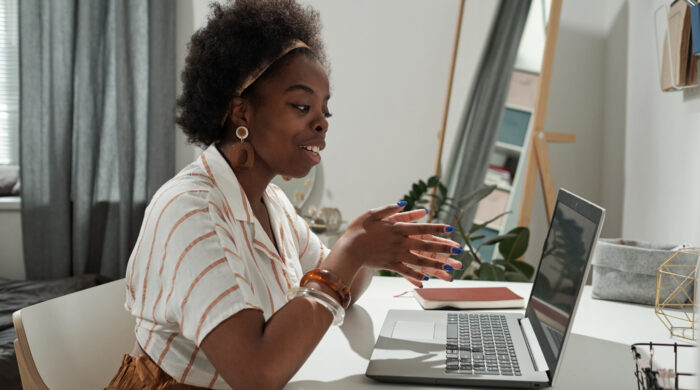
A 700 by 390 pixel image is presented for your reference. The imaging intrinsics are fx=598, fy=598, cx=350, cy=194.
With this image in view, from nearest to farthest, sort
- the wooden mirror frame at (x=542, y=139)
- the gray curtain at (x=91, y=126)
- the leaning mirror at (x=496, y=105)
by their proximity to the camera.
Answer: the wooden mirror frame at (x=542, y=139) → the leaning mirror at (x=496, y=105) → the gray curtain at (x=91, y=126)

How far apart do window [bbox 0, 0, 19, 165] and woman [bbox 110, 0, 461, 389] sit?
246cm

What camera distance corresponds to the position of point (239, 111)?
107 centimetres

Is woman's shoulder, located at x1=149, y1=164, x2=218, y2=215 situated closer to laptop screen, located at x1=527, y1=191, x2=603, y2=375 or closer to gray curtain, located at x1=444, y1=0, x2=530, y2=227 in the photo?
laptop screen, located at x1=527, y1=191, x2=603, y2=375

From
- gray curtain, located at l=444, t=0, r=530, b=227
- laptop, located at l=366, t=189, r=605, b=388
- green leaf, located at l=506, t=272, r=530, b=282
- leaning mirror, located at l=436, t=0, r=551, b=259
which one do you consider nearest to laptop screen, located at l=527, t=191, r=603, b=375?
laptop, located at l=366, t=189, r=605, b=388

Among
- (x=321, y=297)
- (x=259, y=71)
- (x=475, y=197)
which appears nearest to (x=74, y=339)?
(x=321, y=297)

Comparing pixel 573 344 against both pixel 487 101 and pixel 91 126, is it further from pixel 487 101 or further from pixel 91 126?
pixel 91 126

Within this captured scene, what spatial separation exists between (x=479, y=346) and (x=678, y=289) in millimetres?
482

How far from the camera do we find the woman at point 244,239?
798 millimetres

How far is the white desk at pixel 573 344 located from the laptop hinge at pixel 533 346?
35 millimetres

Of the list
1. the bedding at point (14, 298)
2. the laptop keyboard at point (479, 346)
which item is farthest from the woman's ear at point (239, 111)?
the bedding at point (14, 298)

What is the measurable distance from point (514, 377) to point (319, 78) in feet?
1.98

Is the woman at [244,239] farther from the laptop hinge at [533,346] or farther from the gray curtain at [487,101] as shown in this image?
the gray curtain at [487,101]

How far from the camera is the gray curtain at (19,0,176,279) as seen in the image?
290cm

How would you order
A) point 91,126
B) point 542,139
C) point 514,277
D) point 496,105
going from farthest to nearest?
point 91,126, point 496,105, point 542,139, point 514,277
